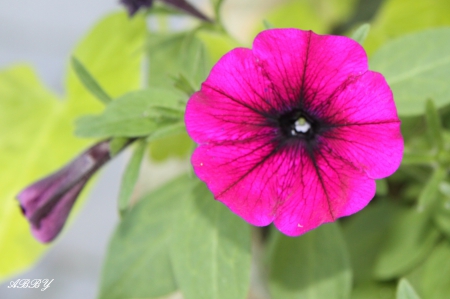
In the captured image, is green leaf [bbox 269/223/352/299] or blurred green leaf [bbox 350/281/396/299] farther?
blurred green leaf [bbox 350/281/396/299]

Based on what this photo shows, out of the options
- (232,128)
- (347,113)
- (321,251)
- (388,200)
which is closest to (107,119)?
(232,128)

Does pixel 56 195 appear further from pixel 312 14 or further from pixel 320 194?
pixel 312 14

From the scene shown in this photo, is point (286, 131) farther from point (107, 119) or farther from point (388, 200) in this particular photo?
point (388, 200)

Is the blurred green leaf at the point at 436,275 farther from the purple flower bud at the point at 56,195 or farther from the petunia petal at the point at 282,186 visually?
the purple flower bud at the point at 56,195

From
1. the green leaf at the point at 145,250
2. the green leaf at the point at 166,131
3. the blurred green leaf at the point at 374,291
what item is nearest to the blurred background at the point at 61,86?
the green leaf at the point at 145,250

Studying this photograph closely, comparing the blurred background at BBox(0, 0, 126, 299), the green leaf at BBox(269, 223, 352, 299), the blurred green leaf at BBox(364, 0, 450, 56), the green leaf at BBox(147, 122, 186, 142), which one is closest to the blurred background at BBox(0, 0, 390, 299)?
the blurred background at BBox(0, 0, 126, 299)

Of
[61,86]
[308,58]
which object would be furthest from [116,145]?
[61,86]

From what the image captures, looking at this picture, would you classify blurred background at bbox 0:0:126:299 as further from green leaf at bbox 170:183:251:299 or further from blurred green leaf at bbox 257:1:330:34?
green leaf at bbox 170:183:251:299
